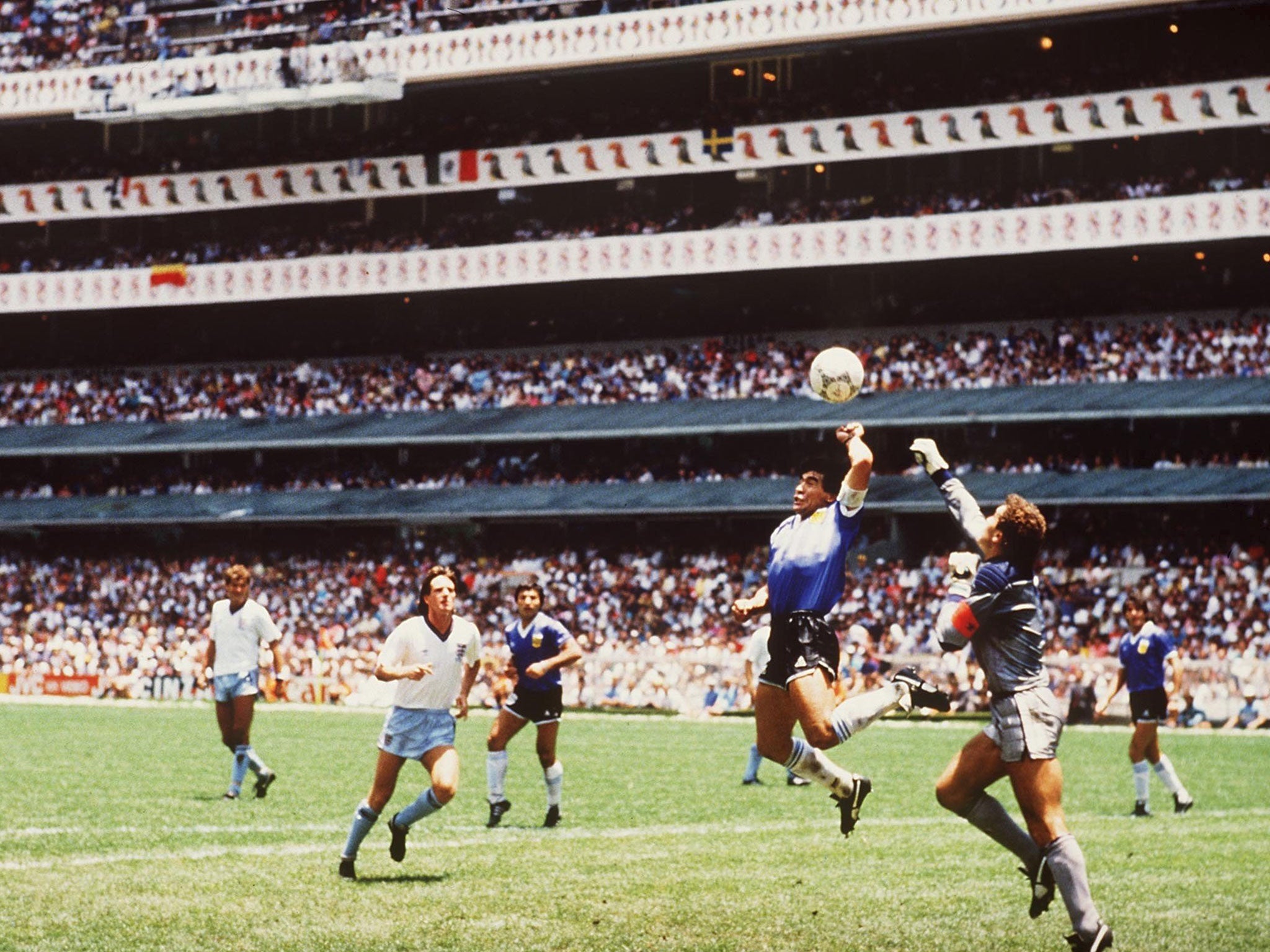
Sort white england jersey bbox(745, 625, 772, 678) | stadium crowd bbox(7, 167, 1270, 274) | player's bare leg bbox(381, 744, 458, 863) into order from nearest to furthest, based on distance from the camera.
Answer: player's bare leg bbox(381, 744, 458, 863)
white england jersey bbox(745, 625, 772, 678)
stadium crowd bbox(7, 167, 1270, 274)

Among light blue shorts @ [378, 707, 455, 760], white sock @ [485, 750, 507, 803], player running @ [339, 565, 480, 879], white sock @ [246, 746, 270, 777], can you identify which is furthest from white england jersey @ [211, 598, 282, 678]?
light blue shorts @ [378, 707, 455, 760]

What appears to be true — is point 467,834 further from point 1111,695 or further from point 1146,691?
point 1146,691

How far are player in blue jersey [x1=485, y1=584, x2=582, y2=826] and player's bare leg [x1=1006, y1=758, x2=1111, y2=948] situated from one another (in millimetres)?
7384

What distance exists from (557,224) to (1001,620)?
4503 centimetres

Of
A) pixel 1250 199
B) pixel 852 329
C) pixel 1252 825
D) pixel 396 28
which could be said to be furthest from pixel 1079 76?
pixel 1252 825

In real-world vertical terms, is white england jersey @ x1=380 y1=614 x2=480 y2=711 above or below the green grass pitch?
above

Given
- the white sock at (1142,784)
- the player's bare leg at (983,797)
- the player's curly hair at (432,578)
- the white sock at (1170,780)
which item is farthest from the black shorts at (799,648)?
the white sock at (1170,780)

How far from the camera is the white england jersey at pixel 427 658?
503 inches

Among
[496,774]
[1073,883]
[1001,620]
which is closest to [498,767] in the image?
[496,774]

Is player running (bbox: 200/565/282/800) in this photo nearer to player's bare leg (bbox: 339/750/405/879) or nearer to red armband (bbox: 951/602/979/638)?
player's bare leg (bbox: 339/750/405/879)

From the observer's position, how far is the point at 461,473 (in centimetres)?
5247

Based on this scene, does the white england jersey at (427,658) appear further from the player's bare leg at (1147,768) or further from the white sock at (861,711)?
the player's bare leg at (1147,768)

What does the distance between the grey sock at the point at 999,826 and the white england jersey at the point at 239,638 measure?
1008 centimetres

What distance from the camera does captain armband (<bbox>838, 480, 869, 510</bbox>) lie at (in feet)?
36.1
